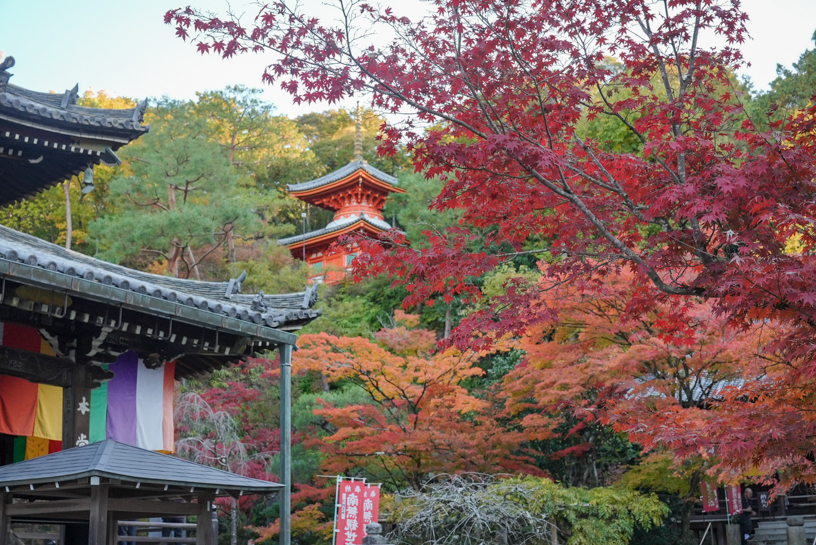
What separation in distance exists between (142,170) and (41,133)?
15.7m

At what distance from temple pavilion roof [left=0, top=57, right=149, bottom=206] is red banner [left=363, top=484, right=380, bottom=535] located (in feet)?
23.5

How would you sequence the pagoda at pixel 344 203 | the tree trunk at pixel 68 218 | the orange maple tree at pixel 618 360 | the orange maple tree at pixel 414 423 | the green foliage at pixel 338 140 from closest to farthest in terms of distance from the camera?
1. the orange maple tree at pixel 618 360
2. the orange maple tree at pixel 414 423
3. the tree trunk at pixel 68 218
4. the pagoda at pixel 344 203
5. the green foliage at pixel 338 140

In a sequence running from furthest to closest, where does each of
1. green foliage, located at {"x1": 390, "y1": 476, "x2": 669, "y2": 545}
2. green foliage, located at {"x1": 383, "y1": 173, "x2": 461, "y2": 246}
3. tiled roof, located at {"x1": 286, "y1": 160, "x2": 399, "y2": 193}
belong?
tiled roof, located at {"x1": 286, "y1": 160, "x2": 399, "y2": 193} → green foliage, located at {"x1": 383, "y1": 173, "x2": 461, "y2": 246} → green foliage, located at {"x1": 390, "y1": 476, "x2": 669, "y2": 545}

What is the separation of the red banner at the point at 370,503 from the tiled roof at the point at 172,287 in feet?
16.7

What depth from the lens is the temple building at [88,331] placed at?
21.6ft

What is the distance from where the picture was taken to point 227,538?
17.5 meters

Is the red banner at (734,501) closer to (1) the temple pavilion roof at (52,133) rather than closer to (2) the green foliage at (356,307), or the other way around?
(2) the green foliage at (356,307)

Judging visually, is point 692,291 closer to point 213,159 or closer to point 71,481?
point 71,481

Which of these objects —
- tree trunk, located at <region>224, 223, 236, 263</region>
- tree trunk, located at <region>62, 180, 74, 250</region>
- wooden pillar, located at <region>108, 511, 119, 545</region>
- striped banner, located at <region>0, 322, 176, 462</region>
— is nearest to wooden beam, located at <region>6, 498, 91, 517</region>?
wooden pillar, located at <region>108, 511, 119, 545</region>

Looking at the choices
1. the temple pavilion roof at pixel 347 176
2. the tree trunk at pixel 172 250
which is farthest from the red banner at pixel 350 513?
the temple pavilion roof at pixel 347 176

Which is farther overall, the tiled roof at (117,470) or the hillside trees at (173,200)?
the hillside trees at (173,200)

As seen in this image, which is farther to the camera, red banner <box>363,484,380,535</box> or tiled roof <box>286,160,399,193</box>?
tiled roof <box>286,160,399,193</box>

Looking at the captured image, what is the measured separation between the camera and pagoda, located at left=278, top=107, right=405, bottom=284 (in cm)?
3038

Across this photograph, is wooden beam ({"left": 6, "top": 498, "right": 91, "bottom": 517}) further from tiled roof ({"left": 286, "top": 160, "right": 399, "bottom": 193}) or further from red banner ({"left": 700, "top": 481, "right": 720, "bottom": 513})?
tiled roof ({"left": 286, "top": 160, "right": 399, "bottom": 193})
